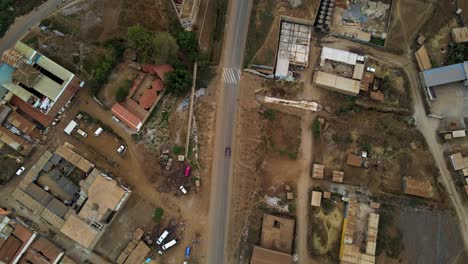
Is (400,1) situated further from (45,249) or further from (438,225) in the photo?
(45,249)

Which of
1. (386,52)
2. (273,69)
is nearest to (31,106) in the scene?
(273,69)

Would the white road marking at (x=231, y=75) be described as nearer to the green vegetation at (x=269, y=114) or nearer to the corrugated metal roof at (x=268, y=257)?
the green vegetation at (x=269, y=114)

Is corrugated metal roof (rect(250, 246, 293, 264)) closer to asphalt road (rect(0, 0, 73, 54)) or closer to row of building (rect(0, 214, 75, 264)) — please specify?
row of building (rect(0, 214, 75, 264))

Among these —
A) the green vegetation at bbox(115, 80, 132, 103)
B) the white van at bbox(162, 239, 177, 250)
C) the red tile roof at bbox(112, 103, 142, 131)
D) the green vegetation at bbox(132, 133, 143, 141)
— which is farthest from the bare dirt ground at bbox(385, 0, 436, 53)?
the white van at bbox(162, 239, 177, 250)

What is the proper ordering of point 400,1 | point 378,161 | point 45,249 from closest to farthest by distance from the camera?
point 45,249
point 378,161
point 400,1

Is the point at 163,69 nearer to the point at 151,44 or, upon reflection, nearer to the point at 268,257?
the point at 151,44

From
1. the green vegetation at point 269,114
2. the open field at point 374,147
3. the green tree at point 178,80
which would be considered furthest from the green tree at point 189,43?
the open field at point 374,147
